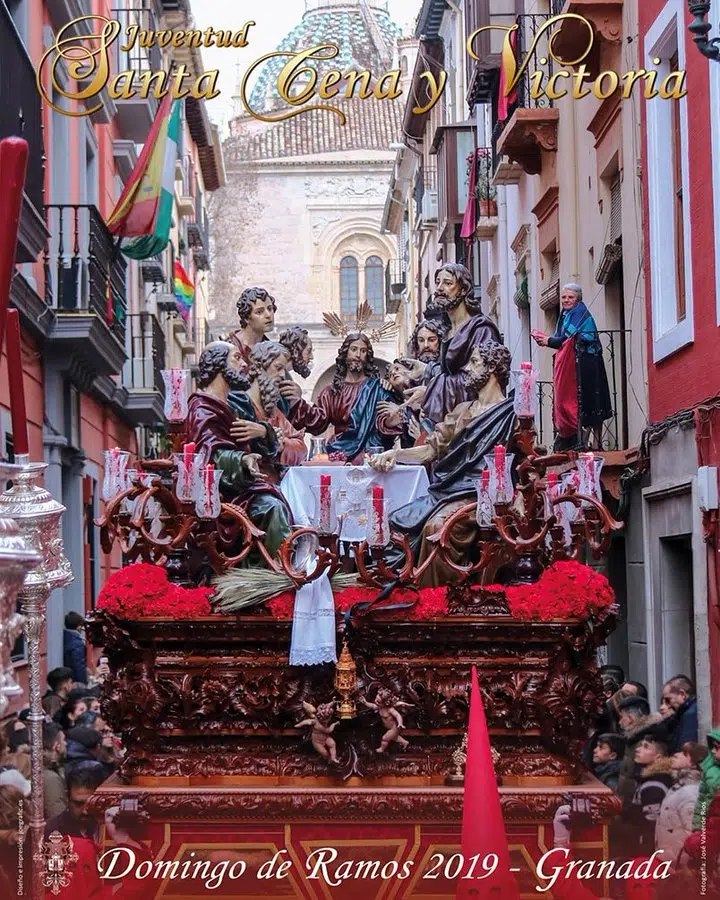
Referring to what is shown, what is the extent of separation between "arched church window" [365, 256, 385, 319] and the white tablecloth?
4361 centimetres

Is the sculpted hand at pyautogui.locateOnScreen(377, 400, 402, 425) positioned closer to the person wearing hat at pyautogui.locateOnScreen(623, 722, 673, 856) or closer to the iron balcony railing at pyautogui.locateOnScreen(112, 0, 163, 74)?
the person wearing hat at pyautogui.locateOnScreen(623, 722, 673, 856)

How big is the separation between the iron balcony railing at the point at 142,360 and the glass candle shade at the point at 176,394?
624 inches

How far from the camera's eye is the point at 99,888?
586 cm

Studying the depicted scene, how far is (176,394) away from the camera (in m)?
6.97

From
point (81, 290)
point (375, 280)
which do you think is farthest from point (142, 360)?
point (375, 280)

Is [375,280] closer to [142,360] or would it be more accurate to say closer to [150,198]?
[142,360]

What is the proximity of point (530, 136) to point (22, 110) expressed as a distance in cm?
620

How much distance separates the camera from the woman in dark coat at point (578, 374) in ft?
41.9

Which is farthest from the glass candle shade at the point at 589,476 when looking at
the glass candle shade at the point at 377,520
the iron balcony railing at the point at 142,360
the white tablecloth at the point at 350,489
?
the iron balcony railing at the point at 142,360

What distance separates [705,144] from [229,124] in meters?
45.2

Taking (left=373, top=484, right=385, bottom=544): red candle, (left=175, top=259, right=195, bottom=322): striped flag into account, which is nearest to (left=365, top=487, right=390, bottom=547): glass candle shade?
(left=373, top=484, right=385, bottom=544): red candle

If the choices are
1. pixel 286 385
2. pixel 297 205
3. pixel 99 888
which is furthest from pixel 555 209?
pixel 297 205

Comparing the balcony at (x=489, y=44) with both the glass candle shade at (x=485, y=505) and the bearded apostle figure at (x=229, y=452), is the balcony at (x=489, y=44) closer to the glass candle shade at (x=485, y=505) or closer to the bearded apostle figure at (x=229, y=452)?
the bearded apostle figure at (x=229, y=452)

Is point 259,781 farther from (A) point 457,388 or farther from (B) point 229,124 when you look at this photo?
(B) point 229,124
